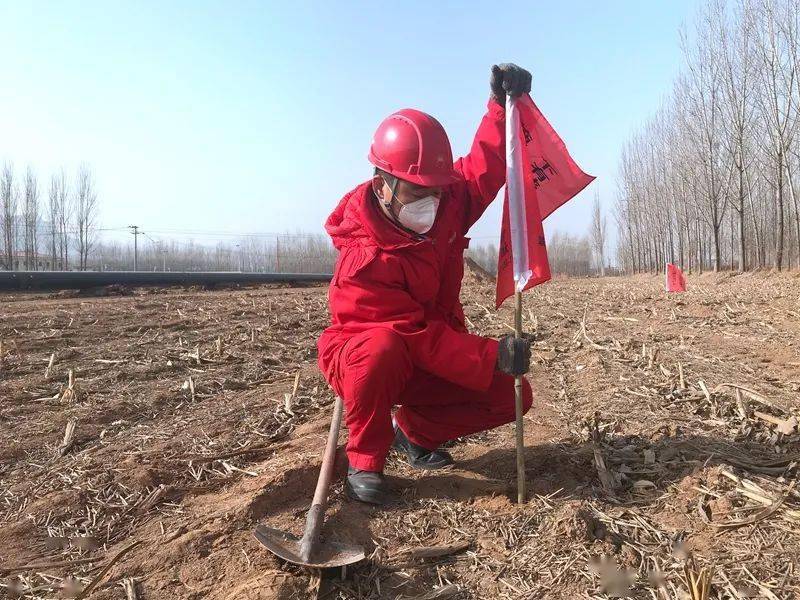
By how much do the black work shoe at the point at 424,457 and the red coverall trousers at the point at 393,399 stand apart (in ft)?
0.11

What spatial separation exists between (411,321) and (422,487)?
701 mm

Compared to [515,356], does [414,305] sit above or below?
above

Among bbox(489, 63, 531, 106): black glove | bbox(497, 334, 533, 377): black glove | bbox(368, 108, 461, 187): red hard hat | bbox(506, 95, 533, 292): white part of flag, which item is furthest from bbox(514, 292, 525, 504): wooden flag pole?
bbox(489, 63, 531, 106): black glove

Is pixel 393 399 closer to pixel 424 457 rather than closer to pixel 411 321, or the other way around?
pixel 411 321

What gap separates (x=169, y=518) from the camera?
7.64 feet

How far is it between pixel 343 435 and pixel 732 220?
115ft

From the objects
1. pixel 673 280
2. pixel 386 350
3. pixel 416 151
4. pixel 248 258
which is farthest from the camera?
pixel 248 258

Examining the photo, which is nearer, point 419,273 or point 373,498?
point 373,498

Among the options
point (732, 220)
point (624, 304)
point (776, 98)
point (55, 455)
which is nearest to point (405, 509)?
point (55, 455)

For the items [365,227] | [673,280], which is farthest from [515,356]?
[673,280]

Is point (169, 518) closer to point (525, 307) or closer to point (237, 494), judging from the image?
point (237, 494)

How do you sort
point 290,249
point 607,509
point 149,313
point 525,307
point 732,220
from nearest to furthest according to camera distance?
point 607,509
point 149,313
point 525,307
point 732,220
point 290,249

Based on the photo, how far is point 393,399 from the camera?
2.48 m

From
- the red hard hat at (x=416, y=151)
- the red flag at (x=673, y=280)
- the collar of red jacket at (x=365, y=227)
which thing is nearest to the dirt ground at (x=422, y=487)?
the collar of red jacket at (x=365, y=227)
